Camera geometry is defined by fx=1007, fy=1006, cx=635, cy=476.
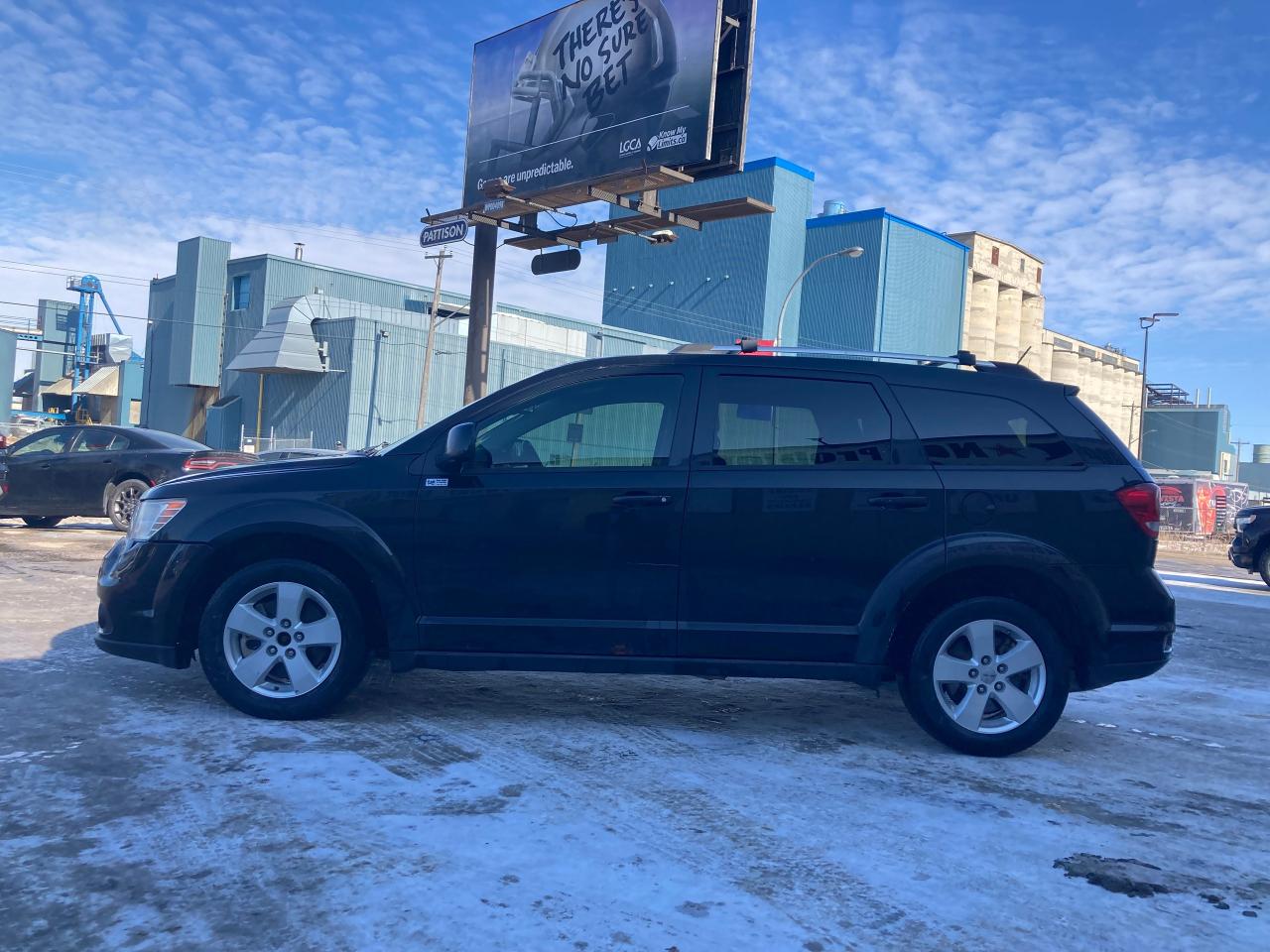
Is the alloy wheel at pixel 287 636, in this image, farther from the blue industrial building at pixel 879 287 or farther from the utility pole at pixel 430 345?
the blue industrial building at pixel 879 287

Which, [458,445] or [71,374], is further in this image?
[71,374]

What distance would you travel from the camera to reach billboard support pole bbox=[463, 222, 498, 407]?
1975 cm

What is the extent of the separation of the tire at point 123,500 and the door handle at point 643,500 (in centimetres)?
1044

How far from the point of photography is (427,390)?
4088 cm

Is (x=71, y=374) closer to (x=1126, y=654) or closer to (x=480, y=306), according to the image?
(x=480, y=306)

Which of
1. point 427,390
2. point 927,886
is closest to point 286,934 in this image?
point 927,886

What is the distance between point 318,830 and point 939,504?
117 inches

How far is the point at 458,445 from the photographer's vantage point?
4.57m

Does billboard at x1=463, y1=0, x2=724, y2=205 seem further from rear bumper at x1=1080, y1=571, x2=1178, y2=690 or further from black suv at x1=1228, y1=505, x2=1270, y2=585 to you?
rear bumper at x1=1080, y1=571, x2=1178, y2=690

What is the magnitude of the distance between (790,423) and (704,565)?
0.80 metres

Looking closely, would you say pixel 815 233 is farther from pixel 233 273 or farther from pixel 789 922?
pixel 789 922

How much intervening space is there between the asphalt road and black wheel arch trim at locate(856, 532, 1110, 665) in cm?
57

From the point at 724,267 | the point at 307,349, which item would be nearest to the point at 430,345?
the point at 307,349

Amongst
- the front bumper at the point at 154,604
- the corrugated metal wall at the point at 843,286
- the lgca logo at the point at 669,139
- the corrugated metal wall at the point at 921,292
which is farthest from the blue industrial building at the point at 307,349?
the front bumper at the point at 154,604
